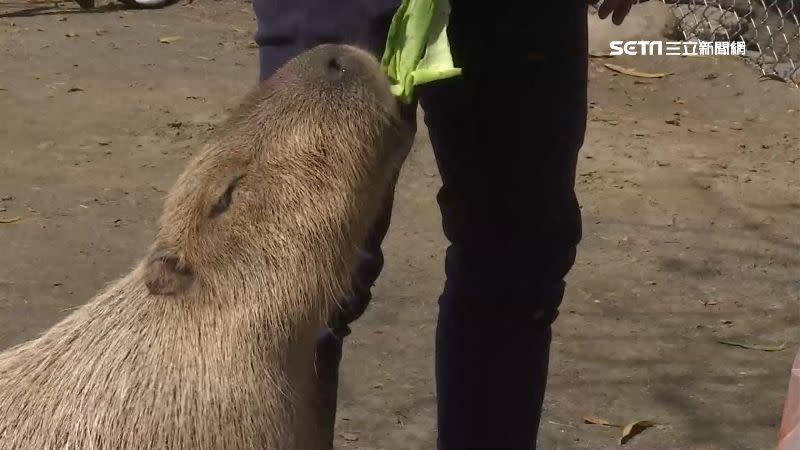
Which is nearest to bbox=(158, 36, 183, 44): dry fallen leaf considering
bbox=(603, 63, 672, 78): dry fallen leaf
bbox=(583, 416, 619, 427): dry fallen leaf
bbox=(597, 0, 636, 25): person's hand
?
bbox=(603, 63, 672, 78): dry fallen leaf

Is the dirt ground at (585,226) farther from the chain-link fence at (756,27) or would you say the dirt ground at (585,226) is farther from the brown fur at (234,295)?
the brown fur at (234,295)

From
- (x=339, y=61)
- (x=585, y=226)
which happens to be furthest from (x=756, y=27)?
(x=339, y=61)

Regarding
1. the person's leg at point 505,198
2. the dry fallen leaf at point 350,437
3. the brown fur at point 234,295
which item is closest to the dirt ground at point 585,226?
the dry fallen leaf at point 350,437

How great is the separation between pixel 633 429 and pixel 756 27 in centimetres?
398

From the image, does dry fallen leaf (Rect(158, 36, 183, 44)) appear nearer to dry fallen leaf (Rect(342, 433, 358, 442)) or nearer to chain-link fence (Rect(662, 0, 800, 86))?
chain-link fence (Rect(662, 0, 800, 86))

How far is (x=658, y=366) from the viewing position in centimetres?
348

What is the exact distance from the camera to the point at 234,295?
1.71 m

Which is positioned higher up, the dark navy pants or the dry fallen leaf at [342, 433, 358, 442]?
the dark navy pants

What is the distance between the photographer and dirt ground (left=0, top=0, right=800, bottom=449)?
3287mm

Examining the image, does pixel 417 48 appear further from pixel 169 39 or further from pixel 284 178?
pixel 169 39

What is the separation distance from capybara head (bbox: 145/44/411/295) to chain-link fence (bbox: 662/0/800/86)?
483cm

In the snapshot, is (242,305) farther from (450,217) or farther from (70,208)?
(70,208)

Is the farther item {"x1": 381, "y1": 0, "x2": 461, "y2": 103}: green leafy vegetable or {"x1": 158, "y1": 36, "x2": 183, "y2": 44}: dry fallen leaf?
→ {"x1": 158, "y1": 36, "x2": 183, "y2": 44}: dry fallen leaf

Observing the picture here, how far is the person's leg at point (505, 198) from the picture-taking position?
202cm
